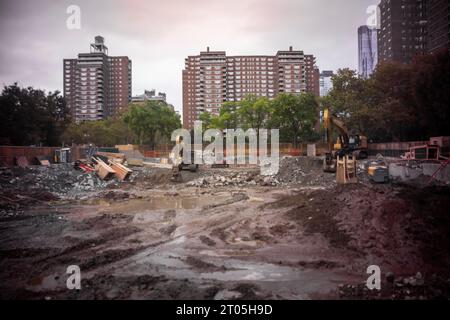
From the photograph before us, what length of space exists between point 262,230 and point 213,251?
2.11 metres

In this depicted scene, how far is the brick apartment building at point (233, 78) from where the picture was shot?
106m

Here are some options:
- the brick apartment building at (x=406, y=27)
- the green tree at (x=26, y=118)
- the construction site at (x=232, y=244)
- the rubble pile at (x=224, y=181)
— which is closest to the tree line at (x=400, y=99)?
the construction site at (x=232, y=244)

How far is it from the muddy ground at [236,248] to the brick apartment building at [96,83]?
313 ft

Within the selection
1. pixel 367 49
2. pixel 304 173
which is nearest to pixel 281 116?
pixel 304 173

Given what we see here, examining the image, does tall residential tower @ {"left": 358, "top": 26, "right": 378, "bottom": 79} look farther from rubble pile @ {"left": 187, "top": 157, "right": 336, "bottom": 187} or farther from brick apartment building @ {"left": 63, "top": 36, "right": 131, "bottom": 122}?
rubble pile @ {"left": 187, "top": 157, "right": 336, "bottom": 187}

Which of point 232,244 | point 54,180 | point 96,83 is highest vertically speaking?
point 96,83

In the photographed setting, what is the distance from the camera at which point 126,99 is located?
12038 centimetres

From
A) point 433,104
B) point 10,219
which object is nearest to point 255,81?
point 433,104

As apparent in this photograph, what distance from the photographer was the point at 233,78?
111688mm

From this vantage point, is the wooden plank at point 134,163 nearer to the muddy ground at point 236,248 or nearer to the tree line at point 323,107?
the muddy ground at point 236,248

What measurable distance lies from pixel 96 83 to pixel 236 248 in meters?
113

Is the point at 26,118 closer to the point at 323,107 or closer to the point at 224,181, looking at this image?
the point at 224,181

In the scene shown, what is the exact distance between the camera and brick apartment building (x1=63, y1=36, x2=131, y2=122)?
10238 centimetres
